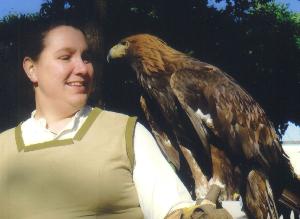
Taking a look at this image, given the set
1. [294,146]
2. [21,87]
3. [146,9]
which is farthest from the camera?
[294,146]

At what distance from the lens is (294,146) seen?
45344 mm

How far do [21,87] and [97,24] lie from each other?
15.1 feet

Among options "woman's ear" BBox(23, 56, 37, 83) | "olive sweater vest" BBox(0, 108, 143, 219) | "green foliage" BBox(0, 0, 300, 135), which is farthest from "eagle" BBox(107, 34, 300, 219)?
"green foliage" BBox(0, 0, 300, 135)

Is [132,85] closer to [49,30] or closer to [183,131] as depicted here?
[183,131]

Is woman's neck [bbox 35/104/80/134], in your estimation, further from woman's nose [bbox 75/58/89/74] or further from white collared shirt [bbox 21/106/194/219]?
white collared shirt [bbox 21/106/194/219]

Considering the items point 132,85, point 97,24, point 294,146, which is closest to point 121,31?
point 132,85

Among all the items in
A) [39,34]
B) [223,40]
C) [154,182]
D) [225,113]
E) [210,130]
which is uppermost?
[39,34]

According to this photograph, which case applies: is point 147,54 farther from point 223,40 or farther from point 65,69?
point 223,40

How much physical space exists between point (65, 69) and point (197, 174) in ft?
12.1

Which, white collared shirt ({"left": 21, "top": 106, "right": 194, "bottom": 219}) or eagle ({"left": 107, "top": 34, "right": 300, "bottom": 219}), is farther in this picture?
eagle ({"left": 107, "top": 34, "right": 300, "bottom": 219})

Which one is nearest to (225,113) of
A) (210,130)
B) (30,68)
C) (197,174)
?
(210,130)

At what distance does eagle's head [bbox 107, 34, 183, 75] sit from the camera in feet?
19.4

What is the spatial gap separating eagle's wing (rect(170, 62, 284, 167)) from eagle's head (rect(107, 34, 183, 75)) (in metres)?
0.30

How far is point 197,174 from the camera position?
5.62 m
